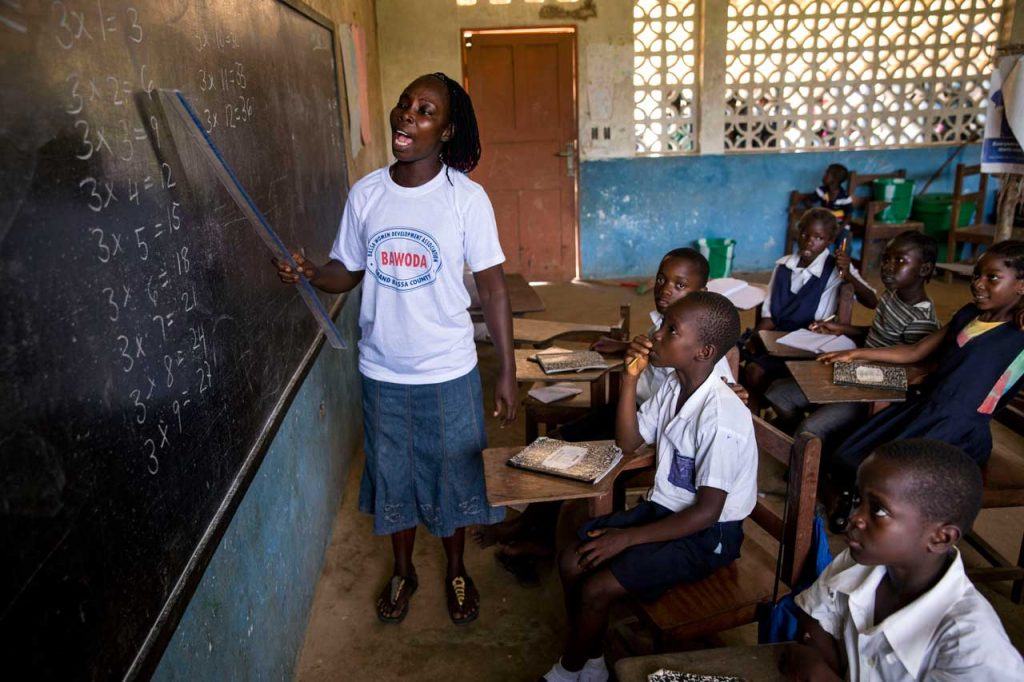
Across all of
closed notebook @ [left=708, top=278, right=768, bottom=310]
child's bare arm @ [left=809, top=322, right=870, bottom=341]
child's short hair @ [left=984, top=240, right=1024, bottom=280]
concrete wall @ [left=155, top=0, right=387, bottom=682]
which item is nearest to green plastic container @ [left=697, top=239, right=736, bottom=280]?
closed notebook @ [left=708, top=278, right=768, bottom=310]

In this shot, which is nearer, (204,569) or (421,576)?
(204,569)

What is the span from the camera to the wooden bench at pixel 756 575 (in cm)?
160

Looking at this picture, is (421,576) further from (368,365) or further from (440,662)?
(368,365)

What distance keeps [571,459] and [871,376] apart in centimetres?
127

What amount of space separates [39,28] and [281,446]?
1411mm

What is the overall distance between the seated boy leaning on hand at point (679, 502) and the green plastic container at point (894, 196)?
5.45 meters

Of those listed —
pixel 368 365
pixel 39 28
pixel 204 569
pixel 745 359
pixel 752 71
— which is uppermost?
pixel 752 71

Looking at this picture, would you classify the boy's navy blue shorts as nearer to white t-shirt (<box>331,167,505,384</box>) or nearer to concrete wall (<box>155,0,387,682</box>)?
white t-shirt (<box>331,167,505,384</box>)

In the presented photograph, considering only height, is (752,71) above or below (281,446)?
above

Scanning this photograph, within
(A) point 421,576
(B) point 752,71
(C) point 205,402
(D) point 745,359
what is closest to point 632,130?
(B) point 752,71

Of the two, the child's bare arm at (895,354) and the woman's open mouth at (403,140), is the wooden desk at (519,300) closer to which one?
the child's bare arm at (895,354)

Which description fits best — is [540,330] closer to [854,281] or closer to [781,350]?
[781,350]

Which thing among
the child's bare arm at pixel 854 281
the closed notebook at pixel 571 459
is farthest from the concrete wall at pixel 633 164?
the closed notebook at pixel 571 459

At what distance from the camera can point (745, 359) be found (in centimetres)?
363
